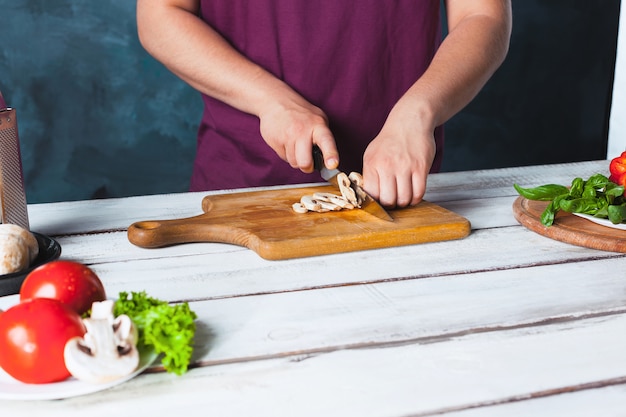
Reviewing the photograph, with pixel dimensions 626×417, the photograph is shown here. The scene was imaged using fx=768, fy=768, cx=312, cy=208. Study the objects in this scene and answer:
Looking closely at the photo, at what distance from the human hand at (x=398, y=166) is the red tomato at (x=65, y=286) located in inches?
24.4

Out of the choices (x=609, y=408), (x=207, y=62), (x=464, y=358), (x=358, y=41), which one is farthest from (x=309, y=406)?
(x=358, y=41)

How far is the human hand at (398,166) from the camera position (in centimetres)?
137

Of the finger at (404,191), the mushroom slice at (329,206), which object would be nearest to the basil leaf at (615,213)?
the finger at (404,191)

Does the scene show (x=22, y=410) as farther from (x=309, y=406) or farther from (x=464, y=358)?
(x=464, y=358)

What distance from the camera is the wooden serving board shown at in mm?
1231

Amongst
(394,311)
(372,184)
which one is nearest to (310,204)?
(372,184)

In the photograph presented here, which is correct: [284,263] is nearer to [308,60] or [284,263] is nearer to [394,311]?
[394,311]

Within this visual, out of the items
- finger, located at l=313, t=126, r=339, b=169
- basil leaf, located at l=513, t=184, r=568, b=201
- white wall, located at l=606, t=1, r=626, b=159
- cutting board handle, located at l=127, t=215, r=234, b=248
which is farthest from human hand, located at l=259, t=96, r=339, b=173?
white wall, located at l=606, t=1, r=626, b=159

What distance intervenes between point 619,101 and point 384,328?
9.39ft

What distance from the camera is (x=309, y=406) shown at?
78 cm

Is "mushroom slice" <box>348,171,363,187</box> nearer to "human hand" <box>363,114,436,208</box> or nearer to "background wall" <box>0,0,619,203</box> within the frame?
"human hand" <box>363,114,436,208</box>

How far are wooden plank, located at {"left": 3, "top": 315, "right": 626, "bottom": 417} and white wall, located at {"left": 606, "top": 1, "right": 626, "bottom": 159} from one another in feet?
8.95

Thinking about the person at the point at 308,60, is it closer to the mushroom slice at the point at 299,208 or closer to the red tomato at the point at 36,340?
the mushroom slice at the point at 299,208

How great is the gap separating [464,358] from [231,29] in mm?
1229
